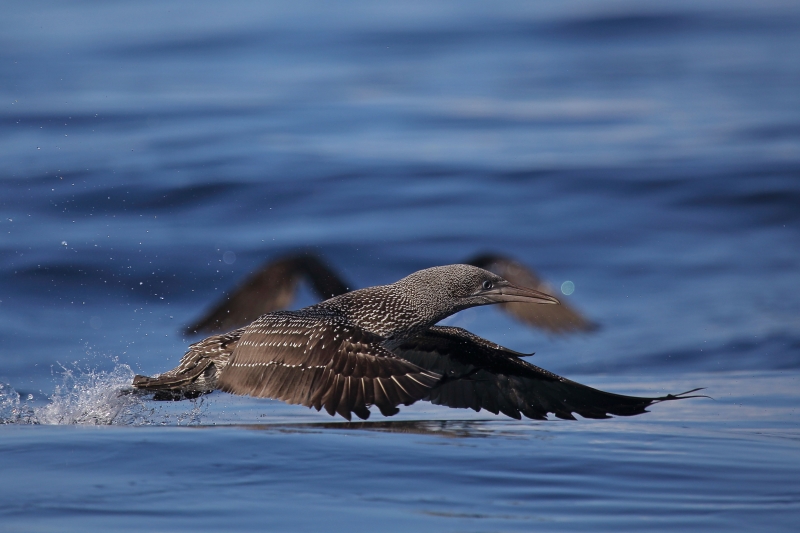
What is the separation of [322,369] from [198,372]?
1344 millimetres

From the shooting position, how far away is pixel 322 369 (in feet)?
21.0

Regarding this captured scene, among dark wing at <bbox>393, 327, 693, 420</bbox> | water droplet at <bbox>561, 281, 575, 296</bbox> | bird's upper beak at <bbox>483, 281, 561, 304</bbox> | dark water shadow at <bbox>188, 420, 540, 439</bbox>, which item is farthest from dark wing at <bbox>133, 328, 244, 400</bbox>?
water droplet at <bbox>561, 281, 575, 296</bbox>

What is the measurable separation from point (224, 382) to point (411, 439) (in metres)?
1.22

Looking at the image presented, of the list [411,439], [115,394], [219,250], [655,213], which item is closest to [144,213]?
[219,250]

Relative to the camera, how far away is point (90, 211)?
17047 millimetres

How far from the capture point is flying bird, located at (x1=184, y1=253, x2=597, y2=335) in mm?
9953

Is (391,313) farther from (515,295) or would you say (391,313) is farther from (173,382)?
(173,382)

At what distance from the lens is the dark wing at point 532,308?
983 cm

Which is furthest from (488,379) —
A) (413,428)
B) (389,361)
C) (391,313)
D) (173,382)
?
(173,382)

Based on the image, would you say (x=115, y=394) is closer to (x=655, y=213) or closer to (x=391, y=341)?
(x=391, y=341)

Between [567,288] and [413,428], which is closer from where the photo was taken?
[413,428]

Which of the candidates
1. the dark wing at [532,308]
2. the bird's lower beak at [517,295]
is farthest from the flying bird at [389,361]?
the dark wing at [532,308]

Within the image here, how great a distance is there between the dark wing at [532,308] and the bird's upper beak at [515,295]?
2.39 m

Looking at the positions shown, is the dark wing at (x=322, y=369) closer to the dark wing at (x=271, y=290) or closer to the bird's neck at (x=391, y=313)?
the bird's neck at (x=391, y=313)
